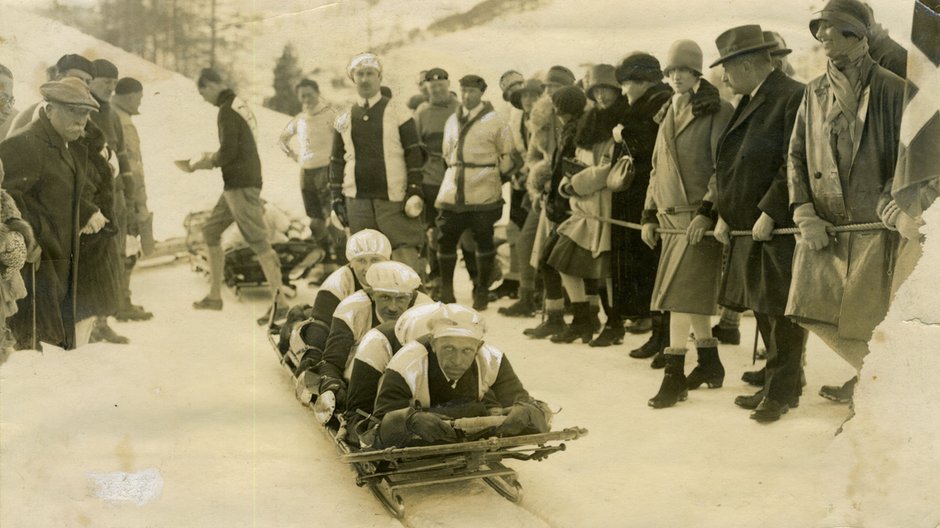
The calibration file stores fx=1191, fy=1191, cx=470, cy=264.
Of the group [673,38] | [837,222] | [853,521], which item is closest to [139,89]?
[673,38]

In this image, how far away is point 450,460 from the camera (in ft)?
18.2

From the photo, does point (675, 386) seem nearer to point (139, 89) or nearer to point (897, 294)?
point (897, 294)

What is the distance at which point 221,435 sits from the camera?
21.1ft

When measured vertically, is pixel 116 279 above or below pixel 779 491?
above

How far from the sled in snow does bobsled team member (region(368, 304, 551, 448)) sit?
0.25 feet

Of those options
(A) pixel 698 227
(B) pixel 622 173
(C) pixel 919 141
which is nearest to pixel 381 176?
(B) pixel 622 173

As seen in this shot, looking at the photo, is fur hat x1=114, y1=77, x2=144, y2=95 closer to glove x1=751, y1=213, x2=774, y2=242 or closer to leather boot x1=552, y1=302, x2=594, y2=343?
leather boot x1=552, y1=302, x2=594, y2=343

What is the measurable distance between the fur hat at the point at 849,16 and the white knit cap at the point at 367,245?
8.57 ft

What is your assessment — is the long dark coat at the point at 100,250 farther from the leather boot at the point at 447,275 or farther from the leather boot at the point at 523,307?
the leather boot at the point at 523,307

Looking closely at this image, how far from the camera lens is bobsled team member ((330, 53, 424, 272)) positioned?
22.7ft

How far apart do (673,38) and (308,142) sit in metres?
2.16

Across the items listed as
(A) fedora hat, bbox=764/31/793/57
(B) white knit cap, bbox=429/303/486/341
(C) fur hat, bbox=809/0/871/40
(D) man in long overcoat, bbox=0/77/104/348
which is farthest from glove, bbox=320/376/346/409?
(C) fur hat, bbox=809/0/871/40

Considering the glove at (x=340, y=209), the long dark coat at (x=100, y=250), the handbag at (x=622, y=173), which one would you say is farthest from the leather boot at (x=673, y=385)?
the long dark coat at (x=100, y=250)

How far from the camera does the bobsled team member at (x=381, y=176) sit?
691 centimetres
